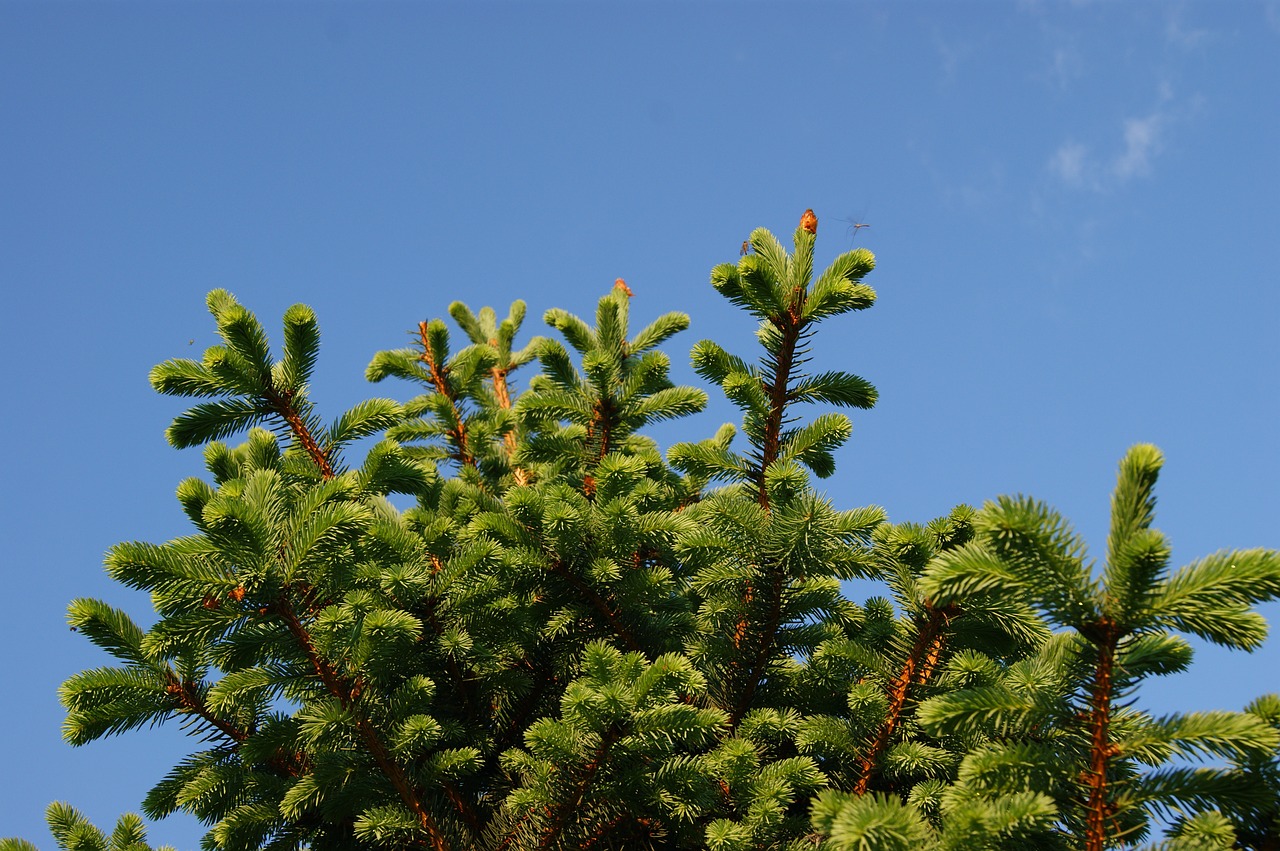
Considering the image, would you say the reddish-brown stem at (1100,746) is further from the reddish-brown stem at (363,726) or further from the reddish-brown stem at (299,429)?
the reddish-brown stem at (299,429)

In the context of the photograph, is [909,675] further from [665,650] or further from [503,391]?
[503,391]

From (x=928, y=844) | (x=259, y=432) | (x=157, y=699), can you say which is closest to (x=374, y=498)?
(x=259, y=432)

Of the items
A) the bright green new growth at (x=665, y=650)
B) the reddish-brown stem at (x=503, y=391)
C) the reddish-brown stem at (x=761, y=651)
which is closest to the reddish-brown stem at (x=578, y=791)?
the bright green new growth at (x=665, y=650)

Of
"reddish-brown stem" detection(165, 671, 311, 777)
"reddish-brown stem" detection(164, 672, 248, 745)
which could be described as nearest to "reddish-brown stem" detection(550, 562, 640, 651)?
"reddish-brown stem" detection(165, 671, 311, 777)

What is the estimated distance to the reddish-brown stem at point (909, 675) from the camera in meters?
4.00

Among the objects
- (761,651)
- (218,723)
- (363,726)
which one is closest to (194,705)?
(218,723)

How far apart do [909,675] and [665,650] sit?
1103 millimetres

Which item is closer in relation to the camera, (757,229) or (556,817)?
(556,817)

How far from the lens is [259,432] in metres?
5.14

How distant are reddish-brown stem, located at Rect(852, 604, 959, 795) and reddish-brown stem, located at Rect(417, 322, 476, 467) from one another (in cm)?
357

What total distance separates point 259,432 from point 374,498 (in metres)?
0.64

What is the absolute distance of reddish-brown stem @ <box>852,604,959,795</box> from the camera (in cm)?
400

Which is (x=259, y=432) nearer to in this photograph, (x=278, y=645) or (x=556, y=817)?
(x=278, y=645)

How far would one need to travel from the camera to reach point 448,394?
724 cm
